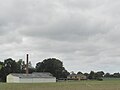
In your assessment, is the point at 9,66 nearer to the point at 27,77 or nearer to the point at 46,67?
the point at 27,77

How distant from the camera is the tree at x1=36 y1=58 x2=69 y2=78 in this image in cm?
14409

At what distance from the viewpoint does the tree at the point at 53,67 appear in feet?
473

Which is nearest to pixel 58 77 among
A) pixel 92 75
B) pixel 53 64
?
pixel 53 64

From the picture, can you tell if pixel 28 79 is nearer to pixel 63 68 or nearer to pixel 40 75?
pixel 40 75

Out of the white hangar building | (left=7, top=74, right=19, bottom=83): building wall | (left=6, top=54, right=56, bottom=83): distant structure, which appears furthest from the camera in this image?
(left=7, top=74, right=19, bottom=83): building wall

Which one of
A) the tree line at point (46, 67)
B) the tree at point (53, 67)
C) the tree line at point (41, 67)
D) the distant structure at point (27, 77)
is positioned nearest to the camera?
the distant structure at point (27, 77)

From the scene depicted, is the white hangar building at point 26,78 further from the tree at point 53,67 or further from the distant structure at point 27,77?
the tree at point 53,67

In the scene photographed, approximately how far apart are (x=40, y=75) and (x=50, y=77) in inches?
173

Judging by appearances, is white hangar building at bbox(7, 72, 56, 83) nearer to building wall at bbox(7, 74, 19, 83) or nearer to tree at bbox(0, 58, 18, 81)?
building wall at bbox(7, 74, 19, 83)

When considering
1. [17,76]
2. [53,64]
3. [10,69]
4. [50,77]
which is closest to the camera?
[17,76]

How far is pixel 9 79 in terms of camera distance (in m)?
123

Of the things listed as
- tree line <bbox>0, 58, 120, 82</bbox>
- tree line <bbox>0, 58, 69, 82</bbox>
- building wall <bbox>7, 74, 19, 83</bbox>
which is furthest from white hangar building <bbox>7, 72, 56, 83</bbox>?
tree line <bbox>0, 58, 120, 82</bbox>

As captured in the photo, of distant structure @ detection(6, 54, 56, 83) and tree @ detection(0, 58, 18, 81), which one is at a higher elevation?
tree @ detection(0, 58, 18, 81)

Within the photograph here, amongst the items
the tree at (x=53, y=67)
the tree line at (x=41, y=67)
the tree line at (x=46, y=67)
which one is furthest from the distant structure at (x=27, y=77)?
the tree at (x=53, y=67)
